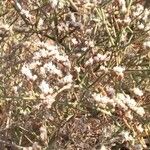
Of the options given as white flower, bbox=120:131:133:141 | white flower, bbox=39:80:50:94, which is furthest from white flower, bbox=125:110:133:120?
white flower, bbox=39:80:50:94

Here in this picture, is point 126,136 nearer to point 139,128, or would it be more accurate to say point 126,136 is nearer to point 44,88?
point 139,128

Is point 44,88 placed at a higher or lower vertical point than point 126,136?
higher

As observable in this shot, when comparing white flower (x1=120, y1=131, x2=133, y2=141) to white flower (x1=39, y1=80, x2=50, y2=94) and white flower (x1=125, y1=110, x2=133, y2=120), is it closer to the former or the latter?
white flower (x1=125, y1=110, x2=133, y2=120)

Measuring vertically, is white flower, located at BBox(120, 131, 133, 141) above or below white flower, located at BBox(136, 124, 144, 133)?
below

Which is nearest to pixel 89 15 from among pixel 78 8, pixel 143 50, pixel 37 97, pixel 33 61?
pixel 78 8

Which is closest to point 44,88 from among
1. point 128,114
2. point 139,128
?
point 128,114

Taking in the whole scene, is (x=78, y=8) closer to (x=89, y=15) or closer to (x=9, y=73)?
(x=89, y=15)

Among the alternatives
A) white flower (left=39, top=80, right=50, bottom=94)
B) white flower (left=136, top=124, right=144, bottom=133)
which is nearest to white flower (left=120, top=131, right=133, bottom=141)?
white flower (left=136, top=124, right=144, bottom=133)

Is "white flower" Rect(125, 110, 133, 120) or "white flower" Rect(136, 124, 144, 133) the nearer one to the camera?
"white flower" Rect(125, 110, 133, 120)

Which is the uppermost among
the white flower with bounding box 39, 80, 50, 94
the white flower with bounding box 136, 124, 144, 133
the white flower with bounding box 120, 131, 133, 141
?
the white flower with bounding box 39, 80, 50, 94

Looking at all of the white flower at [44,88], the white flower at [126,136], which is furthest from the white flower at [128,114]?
the white flower at [44,88]

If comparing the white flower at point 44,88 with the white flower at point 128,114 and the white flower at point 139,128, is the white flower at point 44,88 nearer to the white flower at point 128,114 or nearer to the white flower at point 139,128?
the white flower at point 128,114
